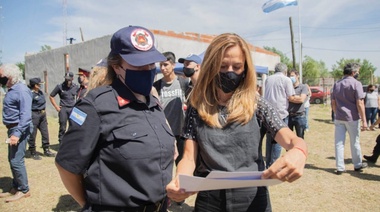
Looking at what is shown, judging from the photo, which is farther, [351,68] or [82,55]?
[82,55]

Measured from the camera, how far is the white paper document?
121 centimetres

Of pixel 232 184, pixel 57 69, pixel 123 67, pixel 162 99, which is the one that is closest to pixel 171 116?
pixel 162 99

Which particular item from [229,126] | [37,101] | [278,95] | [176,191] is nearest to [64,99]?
[37,101]

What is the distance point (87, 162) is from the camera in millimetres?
1441

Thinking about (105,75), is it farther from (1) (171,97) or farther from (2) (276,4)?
(2) (276,4)

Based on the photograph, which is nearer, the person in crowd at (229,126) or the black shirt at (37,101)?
the person in crowd at (229,126)

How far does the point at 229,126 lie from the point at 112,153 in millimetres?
667

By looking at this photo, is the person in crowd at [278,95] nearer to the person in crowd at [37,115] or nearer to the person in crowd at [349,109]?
the person in crowd at [349,109]

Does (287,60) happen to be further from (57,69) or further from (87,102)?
(87,102)

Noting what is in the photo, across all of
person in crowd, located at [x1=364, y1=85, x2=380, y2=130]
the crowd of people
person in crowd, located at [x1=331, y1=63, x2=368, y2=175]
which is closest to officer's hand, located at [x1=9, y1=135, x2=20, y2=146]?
the crowd of people

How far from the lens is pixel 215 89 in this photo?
175cm

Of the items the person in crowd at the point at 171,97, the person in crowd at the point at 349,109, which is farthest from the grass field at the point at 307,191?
the person in crowd at the point at 171,97

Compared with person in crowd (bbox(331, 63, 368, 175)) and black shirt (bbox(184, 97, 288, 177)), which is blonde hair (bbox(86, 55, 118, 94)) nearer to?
black shirt (bbox(184, 97, 288, 177))

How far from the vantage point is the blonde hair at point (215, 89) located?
1638 mm
